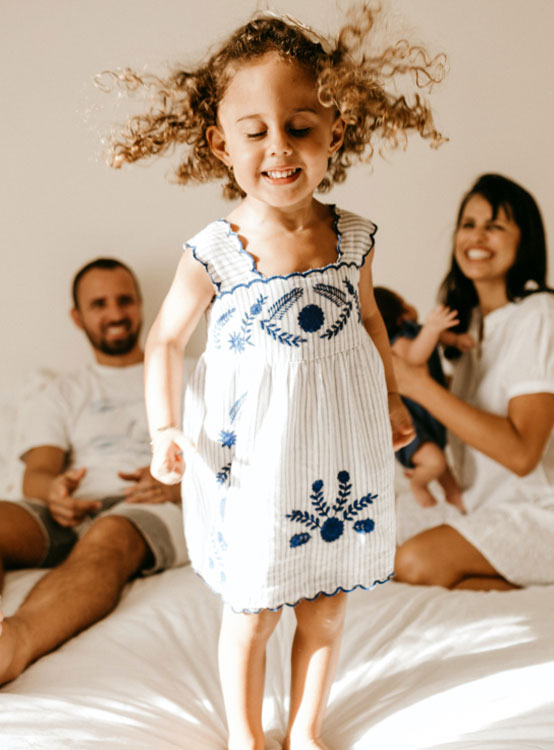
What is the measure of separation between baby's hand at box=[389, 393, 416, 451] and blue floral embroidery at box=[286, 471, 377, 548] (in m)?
0.11

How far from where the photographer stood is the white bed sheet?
0.90 metres

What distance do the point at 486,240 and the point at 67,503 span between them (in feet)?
3.60

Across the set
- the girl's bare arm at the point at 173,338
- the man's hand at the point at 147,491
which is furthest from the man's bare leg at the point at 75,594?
the girl's bare arm at the point at 173,338

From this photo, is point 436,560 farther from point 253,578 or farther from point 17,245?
point 17,245

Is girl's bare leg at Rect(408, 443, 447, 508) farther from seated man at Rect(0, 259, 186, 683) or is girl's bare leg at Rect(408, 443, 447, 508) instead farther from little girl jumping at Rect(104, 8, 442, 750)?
little girl jumping at Rect(104, 8, 442, 750)

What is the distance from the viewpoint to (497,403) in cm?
153

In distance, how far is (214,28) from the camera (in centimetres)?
174

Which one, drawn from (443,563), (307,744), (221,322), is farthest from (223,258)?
(443,563)

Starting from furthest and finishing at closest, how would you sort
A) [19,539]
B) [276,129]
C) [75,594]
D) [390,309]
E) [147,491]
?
[390,309] → [147,491] → [19,539] → [75,594] → [276,129]

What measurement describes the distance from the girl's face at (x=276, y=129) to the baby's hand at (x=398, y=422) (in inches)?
11.8

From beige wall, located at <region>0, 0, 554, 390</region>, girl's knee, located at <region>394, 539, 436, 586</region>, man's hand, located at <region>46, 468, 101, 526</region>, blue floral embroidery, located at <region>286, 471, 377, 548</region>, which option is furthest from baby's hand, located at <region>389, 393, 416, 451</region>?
beige wall, located at <region>0, 0, 554, 390</region>

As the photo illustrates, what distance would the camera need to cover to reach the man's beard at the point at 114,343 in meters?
1.88

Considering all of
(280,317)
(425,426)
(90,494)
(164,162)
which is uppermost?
(164,162)

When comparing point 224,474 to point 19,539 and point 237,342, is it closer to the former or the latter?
point 237,342
